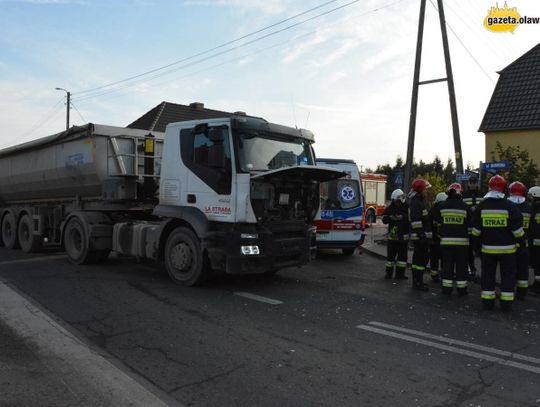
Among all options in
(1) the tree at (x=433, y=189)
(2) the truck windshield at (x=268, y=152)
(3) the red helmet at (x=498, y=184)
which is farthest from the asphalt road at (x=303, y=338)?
(1) the tree at (x=433, y=189)

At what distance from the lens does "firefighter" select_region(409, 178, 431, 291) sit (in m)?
8.04

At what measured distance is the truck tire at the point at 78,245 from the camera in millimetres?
9727

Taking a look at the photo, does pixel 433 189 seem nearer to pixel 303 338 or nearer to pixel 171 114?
pixel 303 338

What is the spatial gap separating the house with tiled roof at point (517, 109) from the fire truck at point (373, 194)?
7.93 metres

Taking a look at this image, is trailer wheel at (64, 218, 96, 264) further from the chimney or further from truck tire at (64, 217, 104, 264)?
the chimney

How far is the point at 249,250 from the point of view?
7.20 metres

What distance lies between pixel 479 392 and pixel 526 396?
35cm

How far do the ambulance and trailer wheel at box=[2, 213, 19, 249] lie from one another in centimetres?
793

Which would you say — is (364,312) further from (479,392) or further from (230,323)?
(479,392)

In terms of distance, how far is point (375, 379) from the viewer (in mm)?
4160

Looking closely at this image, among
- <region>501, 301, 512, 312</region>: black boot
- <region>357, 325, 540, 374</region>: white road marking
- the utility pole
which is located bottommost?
<region>357, 325, 540, 374</region>: white road marking

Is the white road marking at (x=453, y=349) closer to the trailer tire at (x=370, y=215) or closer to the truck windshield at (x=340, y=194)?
the truck windshield at (x=340, y=194)

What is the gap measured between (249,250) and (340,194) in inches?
197

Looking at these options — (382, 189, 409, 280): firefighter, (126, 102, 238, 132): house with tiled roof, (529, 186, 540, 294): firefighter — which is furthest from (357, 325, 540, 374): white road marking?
(126, 102, 238, 132): house with tiled roof
